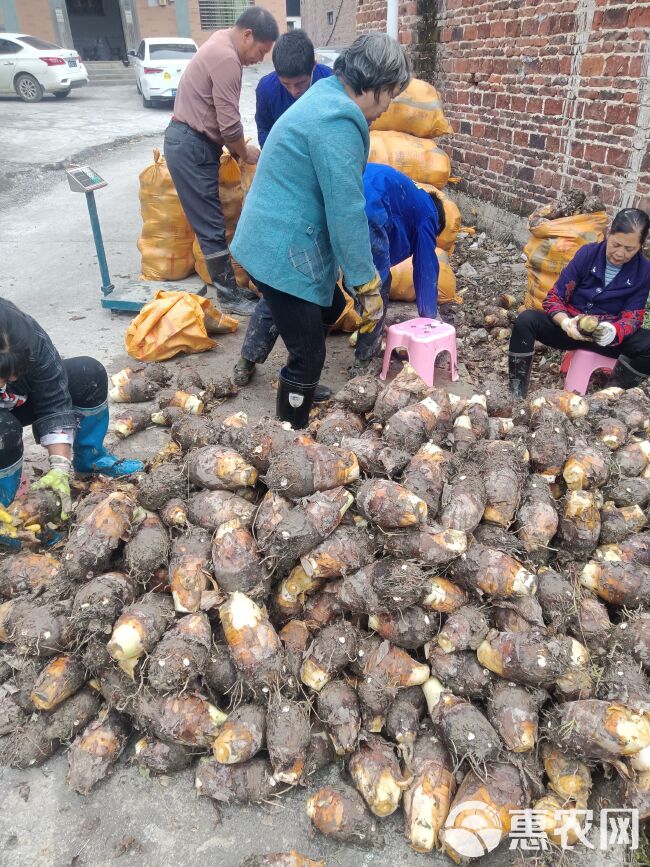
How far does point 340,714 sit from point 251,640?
0.38 meters

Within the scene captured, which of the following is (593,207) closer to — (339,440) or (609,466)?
(609,466)

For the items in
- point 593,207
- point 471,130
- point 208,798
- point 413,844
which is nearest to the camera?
point 413,844

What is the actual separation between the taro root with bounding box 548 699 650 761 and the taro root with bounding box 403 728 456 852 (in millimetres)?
357

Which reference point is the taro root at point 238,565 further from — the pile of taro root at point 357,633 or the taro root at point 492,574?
the taro root at point 492,574

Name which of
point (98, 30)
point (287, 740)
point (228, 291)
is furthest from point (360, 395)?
point (98, 30)

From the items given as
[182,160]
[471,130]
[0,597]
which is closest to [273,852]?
[0,597]

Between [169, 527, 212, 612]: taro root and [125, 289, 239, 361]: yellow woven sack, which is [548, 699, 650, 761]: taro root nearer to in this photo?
[169, 527, 212, 612]: taro root

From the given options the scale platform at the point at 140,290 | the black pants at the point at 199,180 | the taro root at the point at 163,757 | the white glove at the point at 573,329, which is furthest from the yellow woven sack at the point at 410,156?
the taro root at the point at 163,757

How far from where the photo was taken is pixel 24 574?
2.30 m

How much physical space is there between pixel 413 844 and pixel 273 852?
0.42 meters

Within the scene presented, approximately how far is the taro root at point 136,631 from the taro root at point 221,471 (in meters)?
0.53

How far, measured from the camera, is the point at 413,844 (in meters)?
1.73

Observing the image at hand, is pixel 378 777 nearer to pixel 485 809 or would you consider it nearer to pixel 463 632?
pixel 485 809

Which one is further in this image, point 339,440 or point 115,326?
point 115,326
